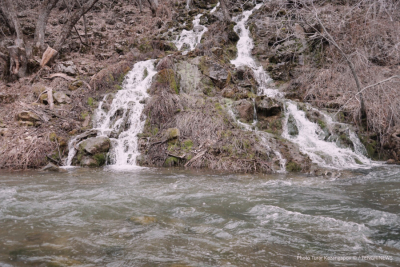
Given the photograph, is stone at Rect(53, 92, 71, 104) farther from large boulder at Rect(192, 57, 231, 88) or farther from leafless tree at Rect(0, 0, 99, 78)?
large boulder at Rect(192, 57, 231, 88)

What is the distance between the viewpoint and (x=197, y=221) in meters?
3.90

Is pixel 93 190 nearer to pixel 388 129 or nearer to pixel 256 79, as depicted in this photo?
pixel 388 129

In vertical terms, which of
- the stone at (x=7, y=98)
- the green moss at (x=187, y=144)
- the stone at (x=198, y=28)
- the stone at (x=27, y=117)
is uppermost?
the stone at (x=198, y=28)

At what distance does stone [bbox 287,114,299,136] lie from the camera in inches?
386

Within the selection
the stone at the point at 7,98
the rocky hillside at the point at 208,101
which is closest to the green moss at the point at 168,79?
the rocky hillside at the point at 208,101

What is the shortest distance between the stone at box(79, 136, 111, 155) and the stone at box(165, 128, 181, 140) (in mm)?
1918

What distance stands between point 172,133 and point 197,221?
215 inches

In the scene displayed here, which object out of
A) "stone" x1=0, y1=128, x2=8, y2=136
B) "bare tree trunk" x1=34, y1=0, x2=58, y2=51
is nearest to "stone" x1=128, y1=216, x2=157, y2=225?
"stone" x1=0, y1=128, x2=8, y2=136

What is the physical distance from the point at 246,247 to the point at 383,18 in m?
10.6

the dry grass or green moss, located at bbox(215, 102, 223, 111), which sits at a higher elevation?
the dry grass

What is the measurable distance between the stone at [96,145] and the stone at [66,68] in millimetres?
5597

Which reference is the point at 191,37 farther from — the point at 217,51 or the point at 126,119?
the point at 126,119

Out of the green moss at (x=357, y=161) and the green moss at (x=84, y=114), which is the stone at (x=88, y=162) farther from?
the green moss at (x=357, y=161)

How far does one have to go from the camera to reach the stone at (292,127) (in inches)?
386
